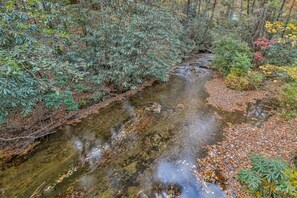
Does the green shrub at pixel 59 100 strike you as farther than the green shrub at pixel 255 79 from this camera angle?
No

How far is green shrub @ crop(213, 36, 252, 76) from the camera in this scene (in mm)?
Answer: 10453

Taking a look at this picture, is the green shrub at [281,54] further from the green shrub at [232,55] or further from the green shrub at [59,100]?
the green shrub at [59,100]

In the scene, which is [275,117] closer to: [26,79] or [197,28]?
[26,79]

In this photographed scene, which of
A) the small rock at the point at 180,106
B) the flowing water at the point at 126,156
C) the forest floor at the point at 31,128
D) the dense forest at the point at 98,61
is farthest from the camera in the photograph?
the small rock at the point at 180,106

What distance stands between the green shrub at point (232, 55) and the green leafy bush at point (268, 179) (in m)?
7.28

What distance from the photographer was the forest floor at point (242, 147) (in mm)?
4926

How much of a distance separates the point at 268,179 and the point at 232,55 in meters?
8.82

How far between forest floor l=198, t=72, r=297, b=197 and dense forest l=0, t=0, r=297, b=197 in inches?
15.8

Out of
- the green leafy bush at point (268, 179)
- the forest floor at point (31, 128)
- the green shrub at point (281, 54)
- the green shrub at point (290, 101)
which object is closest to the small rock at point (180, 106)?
the forest floor at point (31, 128)

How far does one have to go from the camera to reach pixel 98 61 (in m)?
8.35

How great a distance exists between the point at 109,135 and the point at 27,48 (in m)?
3.82

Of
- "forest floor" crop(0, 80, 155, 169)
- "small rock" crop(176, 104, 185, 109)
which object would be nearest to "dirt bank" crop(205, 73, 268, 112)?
"small rock" crop(176, 104, 185, 109)

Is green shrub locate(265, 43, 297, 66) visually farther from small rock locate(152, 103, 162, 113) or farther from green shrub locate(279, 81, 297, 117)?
small rock locate(152, 103, 162, 113)

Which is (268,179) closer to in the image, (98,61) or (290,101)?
(290,101)
